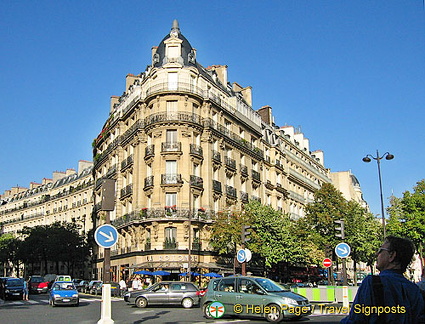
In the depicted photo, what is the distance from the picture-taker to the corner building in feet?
131

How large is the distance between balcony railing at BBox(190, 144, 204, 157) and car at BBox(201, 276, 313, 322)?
25.0m

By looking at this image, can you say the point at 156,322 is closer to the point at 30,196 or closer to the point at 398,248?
the point at 398,248

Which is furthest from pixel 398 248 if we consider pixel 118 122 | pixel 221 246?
pixel 118 122

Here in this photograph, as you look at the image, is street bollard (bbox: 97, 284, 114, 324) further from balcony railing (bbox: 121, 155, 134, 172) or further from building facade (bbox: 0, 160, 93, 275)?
building facade (bbox: 0, 160, 93, 275)

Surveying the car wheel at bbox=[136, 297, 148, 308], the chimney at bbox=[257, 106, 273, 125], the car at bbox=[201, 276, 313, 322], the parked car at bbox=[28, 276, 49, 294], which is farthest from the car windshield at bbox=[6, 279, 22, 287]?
the chimney at bbox=[257, 106, 273, 125]

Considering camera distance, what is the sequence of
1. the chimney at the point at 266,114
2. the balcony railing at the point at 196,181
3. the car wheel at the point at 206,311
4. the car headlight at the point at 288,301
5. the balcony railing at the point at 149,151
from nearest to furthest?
the car headlight at the point at 288,301, the car wheel at the point at 206,311, the balcony railing at the point at 196,181, the balcony railing at the point at 149,151, the chimney at the point at 266,114

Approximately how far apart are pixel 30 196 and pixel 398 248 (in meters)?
97.1

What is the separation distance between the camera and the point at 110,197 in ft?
43.0

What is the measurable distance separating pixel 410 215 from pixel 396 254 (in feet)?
150

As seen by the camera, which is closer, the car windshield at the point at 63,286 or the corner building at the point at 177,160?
the car windshield at the point at 63,286

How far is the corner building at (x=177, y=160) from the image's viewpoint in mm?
40031

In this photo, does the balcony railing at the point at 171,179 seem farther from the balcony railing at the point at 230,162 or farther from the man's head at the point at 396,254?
the man's head at the point at 396,254

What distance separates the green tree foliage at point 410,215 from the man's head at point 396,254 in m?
44.2

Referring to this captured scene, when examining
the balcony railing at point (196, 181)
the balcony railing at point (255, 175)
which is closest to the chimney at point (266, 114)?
the balcony railing at point (255, 175)
